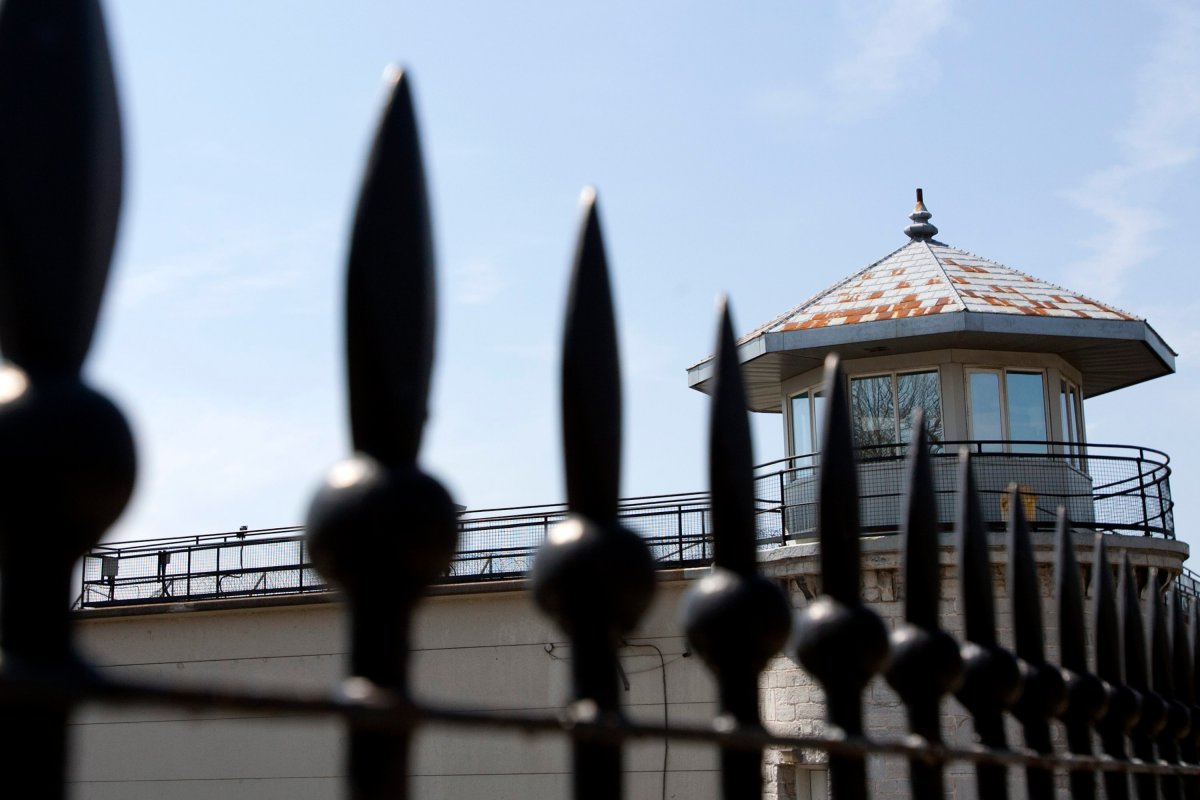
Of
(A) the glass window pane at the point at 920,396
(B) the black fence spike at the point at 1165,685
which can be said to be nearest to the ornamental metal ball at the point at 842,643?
(B) the black fence spike at the point at 1165,685

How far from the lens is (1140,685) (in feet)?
11.9

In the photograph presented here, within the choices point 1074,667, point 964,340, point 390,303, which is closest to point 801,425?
point 964,340

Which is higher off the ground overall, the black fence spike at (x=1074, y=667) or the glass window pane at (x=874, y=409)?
the glass window pane at (x=874, y=409)

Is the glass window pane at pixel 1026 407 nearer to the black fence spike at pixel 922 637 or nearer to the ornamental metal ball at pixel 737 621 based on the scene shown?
the black fence spike at pixel 922 637

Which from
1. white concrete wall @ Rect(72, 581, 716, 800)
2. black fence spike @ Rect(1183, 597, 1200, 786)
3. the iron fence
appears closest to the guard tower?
white concrete wall @ Rect(72, 581, 716, 800)

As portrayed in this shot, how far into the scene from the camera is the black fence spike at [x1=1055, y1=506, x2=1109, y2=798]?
116 inches

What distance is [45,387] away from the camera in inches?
33.6

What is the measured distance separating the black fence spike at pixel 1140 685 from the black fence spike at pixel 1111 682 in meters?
0.09

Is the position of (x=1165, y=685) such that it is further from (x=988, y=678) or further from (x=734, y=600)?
(x=734, y=600)

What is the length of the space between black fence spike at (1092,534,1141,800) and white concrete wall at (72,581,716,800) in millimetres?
13935

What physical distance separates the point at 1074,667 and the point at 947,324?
1433 cm

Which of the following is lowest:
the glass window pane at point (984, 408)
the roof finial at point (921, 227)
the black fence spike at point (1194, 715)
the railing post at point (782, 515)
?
the black fence spike at point (1194, 715)

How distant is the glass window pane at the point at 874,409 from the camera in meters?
17.9

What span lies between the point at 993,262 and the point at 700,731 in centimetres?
1945
